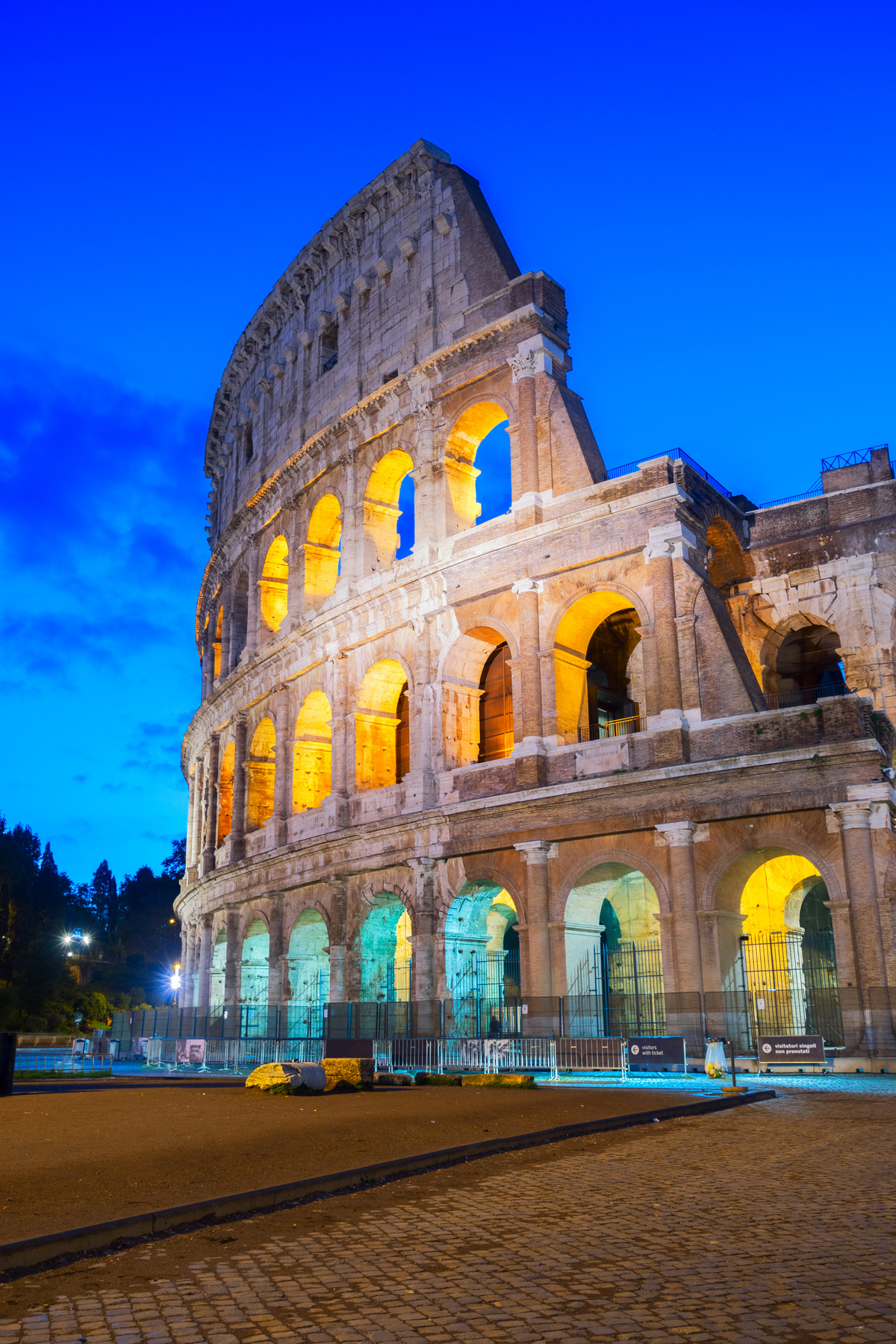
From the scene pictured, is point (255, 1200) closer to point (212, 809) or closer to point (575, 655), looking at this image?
point (575, 655)

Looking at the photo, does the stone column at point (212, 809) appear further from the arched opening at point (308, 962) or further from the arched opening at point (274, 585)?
the arched opening at point (308, 962)

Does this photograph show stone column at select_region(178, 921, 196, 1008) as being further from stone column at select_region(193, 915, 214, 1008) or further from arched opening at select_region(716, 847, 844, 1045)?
arched opening at select_region(716, 847, 844, 1045)

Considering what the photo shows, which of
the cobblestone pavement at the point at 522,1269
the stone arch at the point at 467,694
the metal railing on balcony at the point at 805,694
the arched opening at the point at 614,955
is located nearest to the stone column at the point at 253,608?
the stone arch at the point at 467,694

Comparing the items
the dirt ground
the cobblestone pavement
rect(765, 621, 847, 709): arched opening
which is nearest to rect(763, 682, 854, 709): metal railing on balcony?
rect(765, 621, 847, 709): arched opening

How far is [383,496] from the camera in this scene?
29984 mm

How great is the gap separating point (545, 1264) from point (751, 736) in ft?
53.8

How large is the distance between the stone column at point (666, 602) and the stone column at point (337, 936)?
9779 mm

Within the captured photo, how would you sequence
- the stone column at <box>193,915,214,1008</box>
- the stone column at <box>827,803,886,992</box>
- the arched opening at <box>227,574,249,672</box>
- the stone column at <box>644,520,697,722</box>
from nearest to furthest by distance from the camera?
the stone column at <box>827,803,886,992</box> < the stone column at <box>644,520,697,722</box> < the stone column at <box>193,915,214,1008</box> < the arched opening at <box>227,574,249,672</box>

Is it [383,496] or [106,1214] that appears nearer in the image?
[106,1214]

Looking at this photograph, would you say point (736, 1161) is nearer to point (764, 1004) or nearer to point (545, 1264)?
point (545, 1264)

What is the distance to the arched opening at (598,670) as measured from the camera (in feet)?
78.1

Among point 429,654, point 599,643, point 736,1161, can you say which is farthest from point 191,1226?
point 599,643

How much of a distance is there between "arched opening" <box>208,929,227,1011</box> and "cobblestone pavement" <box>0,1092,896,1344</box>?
27312 mm

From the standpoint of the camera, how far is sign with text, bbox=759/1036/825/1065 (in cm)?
1639
